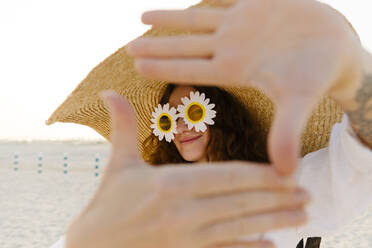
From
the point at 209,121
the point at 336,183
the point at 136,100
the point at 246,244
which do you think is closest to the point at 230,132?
the point at 209,121

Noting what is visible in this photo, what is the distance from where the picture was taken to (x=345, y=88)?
0.77 m

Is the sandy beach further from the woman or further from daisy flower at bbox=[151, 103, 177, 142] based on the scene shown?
daisy flower at bbox=[151, 103, 177, 142]

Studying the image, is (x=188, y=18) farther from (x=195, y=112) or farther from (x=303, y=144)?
(x=303, y=144)

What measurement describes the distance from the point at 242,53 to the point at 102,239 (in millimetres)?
396

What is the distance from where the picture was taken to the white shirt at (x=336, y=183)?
3.58ft

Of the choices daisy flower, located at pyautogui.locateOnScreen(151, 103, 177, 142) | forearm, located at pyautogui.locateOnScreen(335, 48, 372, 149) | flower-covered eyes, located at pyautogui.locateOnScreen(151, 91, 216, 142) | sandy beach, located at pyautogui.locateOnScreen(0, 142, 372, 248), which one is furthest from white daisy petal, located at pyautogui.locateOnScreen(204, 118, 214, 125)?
sandy beach, located at pyautogui.locateOnScreen(0, 142, 372, 248)

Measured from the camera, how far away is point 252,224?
2.01ft

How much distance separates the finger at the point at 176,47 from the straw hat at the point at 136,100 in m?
0.89

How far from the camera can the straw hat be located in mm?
1684

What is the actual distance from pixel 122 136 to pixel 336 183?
0.87 meters

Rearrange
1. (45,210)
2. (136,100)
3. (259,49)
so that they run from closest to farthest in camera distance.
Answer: (259,49) < (136,100) < (45,210)

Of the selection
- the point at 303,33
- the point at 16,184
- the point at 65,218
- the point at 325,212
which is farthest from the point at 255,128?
the point at 16,184

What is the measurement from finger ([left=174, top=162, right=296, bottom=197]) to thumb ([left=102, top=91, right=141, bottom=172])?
4.1 inches

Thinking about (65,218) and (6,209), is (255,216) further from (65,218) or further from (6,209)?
(6,209)
